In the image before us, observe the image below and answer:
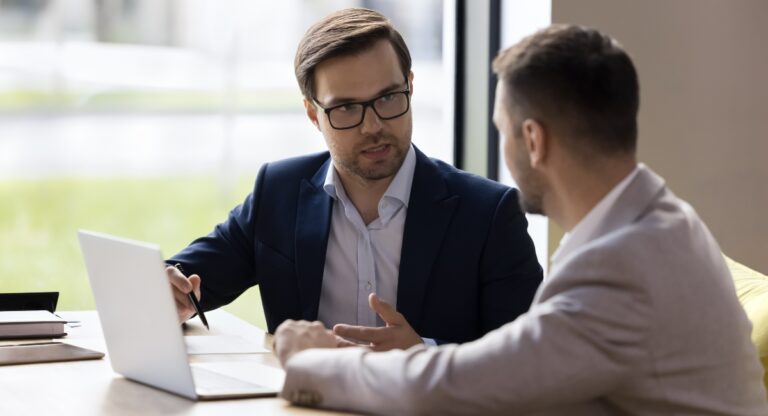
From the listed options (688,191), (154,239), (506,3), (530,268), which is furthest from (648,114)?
(154,239)

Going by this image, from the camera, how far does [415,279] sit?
2.54 metres

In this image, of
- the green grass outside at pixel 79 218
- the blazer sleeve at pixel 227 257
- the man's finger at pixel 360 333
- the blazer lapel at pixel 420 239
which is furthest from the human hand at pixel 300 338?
the green grass outside at pixel 79 218

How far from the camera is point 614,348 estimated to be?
1516mm

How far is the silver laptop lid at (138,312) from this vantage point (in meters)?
1.81

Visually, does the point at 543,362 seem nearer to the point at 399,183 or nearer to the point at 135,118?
the point at 399,183

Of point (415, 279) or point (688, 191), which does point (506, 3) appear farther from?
point (415, 279)

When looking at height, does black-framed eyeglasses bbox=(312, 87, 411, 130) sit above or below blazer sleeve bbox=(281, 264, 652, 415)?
above

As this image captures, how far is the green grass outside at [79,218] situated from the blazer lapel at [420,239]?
1.41 metres

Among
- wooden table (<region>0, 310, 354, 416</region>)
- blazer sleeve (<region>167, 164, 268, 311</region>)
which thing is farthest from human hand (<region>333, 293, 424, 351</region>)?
blazer sleeve (<region>167, 164, 268, 311</region>)

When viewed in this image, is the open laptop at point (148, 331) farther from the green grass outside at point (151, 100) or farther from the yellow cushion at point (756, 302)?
the green grass outside at point (151, 100)

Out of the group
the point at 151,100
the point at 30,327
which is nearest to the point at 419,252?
the point at 30,327

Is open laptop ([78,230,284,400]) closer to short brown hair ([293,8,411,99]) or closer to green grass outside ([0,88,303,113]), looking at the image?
short brown hair ([293,8,411,99])

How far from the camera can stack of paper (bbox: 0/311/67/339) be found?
241cm

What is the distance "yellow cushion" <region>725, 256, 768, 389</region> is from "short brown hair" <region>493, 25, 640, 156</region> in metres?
0.82
